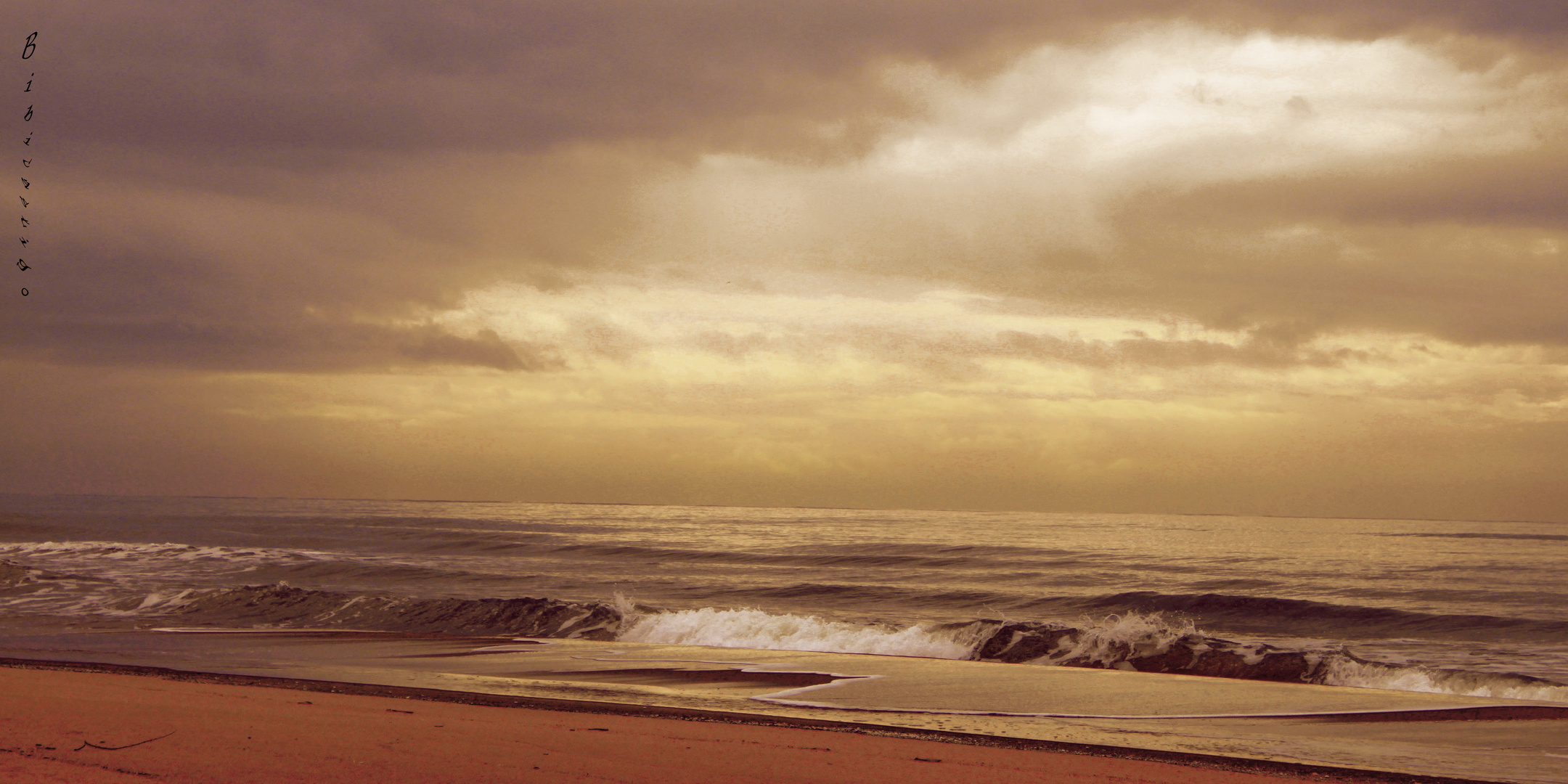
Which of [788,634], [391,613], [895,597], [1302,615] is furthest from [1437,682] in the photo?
[391,613]

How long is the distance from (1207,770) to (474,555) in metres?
40.9

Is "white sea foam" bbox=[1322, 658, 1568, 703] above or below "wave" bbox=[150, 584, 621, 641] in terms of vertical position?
above

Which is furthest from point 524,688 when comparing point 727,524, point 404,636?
point 727,524

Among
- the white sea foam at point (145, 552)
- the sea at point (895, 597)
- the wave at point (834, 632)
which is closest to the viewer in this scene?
the wave at point (834, 632)

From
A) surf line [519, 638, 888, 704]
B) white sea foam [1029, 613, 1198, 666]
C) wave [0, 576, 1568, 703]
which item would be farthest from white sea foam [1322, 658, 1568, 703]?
surf line [519, 638, 888, 704]

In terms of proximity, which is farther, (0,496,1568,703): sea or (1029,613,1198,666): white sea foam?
(0,496,1568,703): sea

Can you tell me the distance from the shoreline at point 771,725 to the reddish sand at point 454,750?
7 centimetres

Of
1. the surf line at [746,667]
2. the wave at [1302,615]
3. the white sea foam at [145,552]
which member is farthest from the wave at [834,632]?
the white sea foam at [145,552]

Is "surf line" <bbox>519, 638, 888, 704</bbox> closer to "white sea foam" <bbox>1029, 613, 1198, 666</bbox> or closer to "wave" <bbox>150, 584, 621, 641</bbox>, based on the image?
"wave" <bbox>150, 584, 621, 641</bbox>

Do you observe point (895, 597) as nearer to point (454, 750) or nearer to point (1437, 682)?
point (1437, 682)

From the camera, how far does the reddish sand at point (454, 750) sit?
7309mm

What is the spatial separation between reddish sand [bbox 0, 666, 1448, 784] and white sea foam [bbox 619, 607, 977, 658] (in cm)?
1109

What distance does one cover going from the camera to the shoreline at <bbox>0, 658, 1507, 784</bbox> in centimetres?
843

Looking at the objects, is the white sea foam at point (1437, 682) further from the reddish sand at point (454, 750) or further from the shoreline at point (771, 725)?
the reddish sand at point (454, 750)
